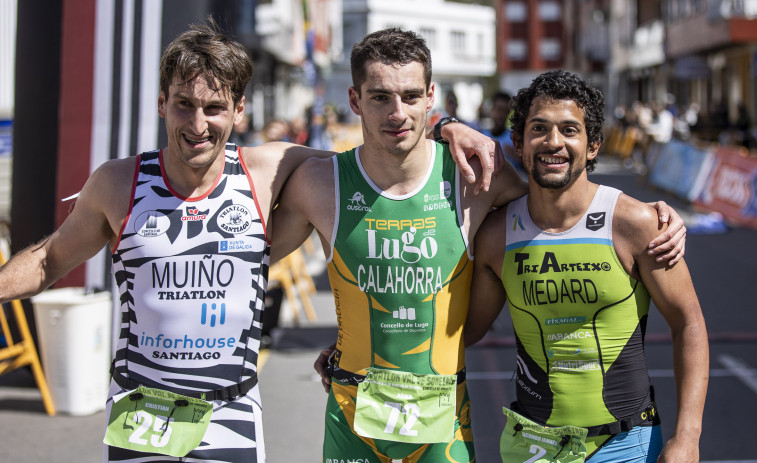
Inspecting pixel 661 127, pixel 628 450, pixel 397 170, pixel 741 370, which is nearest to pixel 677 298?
pixel 628 450

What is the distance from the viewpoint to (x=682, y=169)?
17.2m

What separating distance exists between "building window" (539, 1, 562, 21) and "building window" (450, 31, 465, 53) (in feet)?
23.1

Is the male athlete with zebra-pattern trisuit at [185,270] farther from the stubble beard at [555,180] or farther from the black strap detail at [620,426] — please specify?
the black strap detail at [620,426]

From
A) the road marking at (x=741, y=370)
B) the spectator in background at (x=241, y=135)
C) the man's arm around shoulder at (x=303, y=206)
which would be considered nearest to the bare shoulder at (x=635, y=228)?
the man's arm around shoulder at (x=303, y=206)

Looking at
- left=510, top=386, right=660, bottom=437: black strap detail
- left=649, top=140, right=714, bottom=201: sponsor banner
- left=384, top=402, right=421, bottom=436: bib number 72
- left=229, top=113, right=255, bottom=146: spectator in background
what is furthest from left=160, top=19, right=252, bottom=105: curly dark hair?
left=649, top=140, right=714, bottom=201: sponsor banner

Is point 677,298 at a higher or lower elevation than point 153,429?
higher

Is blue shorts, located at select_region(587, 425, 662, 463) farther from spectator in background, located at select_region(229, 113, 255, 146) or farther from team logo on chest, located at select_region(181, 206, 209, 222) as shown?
spectator in background, located at select_region(229, 113, 255, 146)

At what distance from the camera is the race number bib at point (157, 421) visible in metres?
2.59

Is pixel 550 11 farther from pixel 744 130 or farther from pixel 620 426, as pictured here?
pixel 620 426

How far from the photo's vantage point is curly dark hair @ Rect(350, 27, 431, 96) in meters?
2.77

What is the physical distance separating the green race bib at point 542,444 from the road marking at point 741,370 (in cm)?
381

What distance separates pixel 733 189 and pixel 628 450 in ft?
41.9

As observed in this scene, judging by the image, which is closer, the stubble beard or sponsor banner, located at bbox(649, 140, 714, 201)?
the stubble beard

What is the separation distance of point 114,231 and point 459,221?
1204 millimetres
